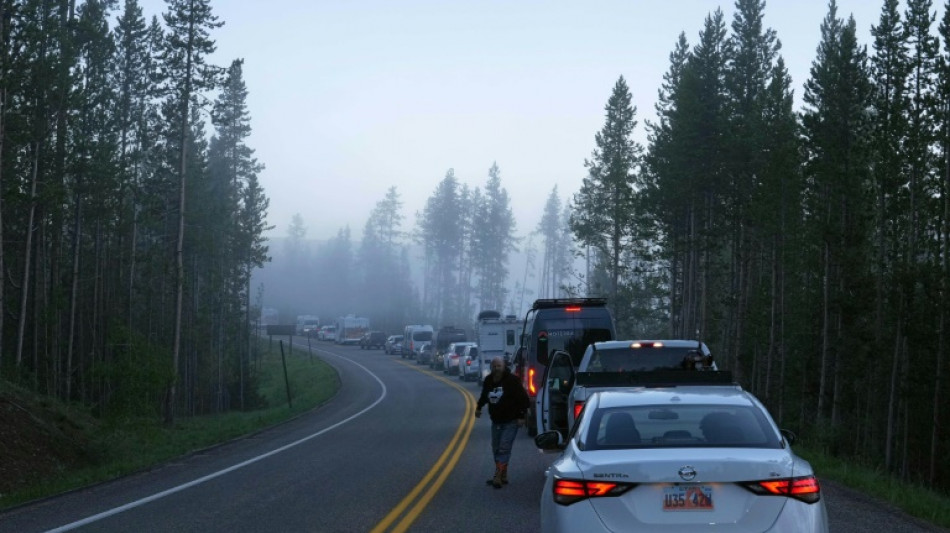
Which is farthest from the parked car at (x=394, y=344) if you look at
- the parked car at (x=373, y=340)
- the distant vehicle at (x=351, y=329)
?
the distant vehicle at (x=351, y=329)

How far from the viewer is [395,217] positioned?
15975 cm

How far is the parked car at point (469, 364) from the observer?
5531 cm

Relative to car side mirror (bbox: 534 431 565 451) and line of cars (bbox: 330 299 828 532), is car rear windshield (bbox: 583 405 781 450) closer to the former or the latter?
line of cars (bbox: 330 299 828 532)

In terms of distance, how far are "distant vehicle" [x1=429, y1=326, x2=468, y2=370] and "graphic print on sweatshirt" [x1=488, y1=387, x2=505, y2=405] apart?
175 feet

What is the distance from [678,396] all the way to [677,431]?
0.38 m

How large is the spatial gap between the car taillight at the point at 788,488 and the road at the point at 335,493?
16.1ft

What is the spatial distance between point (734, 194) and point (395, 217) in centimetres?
10355

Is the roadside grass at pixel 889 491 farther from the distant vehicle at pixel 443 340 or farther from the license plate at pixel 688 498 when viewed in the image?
the distant vehicle at pixel 443 340

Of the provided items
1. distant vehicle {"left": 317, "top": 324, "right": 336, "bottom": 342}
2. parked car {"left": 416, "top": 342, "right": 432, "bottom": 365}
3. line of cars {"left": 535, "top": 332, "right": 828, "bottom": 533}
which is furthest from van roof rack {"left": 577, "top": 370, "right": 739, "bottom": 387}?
distant vehicle {"left": 317, "top": 324, "right": 336, "bottom": 342}

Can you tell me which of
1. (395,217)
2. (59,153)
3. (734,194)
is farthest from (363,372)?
(395,217)

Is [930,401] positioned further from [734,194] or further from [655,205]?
[655,205]

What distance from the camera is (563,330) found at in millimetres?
22312

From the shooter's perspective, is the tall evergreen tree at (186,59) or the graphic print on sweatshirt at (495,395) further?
the tall evergreen tree at (186,59)

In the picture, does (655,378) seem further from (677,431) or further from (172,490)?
(172,490)
